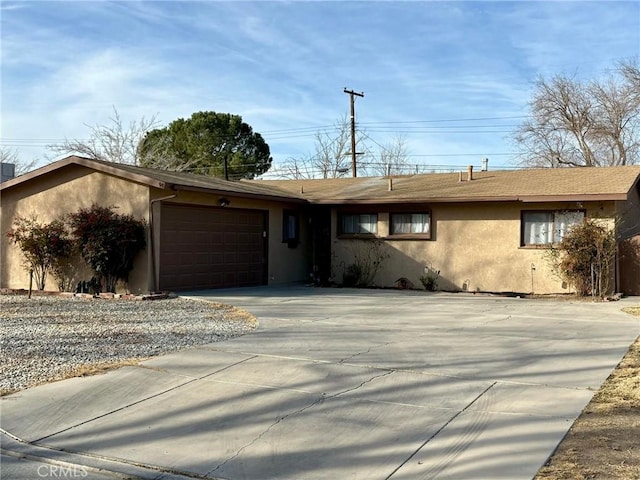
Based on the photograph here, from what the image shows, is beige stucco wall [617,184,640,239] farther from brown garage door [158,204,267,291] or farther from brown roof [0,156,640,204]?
brown garage door [158,204,267,291]

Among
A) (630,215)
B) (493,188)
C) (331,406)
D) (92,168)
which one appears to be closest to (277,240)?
(92,168)

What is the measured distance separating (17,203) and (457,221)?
12.4 meters

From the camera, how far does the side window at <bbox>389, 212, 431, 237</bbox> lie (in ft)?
62.4

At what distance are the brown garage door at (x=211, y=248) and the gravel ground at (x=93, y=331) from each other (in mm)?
1547

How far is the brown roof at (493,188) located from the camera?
16406mm

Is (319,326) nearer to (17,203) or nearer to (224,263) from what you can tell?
(224,263)

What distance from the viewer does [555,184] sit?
1758cm

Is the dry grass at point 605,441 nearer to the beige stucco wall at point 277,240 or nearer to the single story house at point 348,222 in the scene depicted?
the single story house at point 348,222

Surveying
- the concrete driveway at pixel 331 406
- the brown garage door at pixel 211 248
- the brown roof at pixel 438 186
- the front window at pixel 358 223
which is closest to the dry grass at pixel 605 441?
the concrete driveway at pixel 331 406

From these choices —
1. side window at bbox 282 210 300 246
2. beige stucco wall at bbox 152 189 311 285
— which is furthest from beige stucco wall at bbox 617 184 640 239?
side window at bbox 282 210 300 246

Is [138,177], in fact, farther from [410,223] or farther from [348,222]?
[410,223]

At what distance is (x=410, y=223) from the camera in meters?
19.3

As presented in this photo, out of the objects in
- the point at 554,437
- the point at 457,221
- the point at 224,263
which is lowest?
the point at 554,437

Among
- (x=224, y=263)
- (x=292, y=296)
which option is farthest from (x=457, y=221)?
(x=224, y=263)
